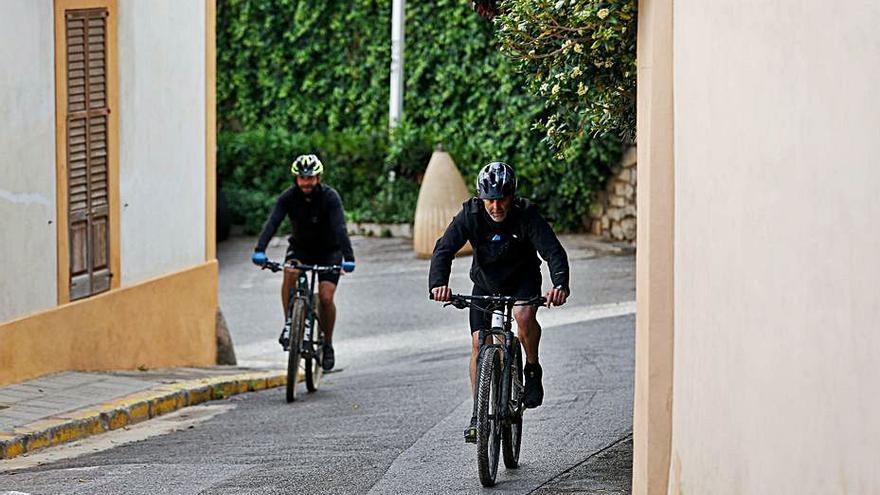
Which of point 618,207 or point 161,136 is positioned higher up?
point 161,136

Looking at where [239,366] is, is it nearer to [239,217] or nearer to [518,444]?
[518,444]

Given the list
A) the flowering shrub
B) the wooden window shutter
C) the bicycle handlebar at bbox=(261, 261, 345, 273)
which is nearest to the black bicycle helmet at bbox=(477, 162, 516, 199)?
the flowering shrub

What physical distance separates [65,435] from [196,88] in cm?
470

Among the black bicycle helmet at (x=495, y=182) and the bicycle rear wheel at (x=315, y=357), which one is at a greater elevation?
the black bicycle helmet at (x=495, y=182)

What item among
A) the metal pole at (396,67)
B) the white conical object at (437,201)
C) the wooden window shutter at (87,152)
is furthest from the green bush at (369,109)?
the wooden window shutter at (87,152)

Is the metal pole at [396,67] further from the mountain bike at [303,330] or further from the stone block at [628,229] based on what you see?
the mountain bike at [303,330]

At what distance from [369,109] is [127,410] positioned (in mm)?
14012

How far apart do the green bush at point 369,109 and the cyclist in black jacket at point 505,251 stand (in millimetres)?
12400

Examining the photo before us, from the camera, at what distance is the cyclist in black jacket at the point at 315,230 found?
464 inches

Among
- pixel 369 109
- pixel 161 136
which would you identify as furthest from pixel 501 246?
pixel 369 109

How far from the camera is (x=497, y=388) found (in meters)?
7.84

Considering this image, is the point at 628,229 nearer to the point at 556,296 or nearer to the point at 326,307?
the point at 326,307

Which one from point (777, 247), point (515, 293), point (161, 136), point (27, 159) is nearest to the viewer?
point (777, 247)

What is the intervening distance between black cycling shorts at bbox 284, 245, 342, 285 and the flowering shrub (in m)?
3.83
